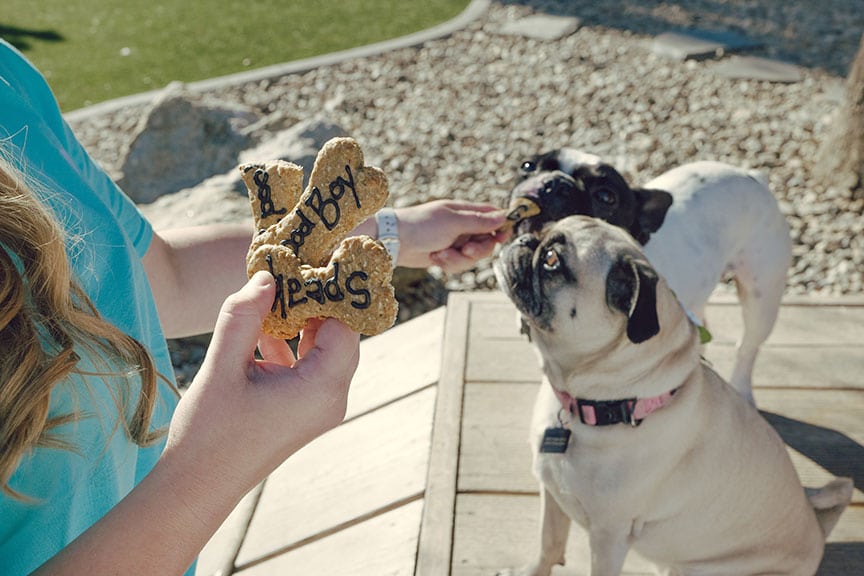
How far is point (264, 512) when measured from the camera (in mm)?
2812

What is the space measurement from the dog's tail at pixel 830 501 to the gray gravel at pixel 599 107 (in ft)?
7.36

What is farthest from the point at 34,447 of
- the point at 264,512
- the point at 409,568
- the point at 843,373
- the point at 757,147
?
the point at 757,147

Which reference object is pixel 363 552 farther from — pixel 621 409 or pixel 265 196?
pixel 265 196

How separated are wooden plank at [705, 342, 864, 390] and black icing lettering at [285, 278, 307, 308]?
2.45 m

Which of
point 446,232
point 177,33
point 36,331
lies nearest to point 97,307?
point 36,331

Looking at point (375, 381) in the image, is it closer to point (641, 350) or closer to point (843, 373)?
point (641, 350)

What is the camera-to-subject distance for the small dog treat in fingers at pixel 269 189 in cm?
147

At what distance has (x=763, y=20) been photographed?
8391mm

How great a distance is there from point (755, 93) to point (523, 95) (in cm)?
192

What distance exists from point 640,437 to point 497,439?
792 millimetres

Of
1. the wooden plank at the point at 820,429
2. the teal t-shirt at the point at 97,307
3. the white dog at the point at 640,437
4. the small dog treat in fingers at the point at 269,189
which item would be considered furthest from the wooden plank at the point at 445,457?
the small dog treat in fingers at the point at 269,189

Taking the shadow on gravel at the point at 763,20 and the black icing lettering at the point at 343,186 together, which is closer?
the black icing lettering at the point at 343,186

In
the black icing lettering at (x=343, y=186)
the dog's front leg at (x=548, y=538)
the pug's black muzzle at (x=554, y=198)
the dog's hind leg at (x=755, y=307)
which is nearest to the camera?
the black icing lettering at (x=343, y=186)

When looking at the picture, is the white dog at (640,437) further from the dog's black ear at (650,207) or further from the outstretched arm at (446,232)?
the dog's black ear at (650,207)
